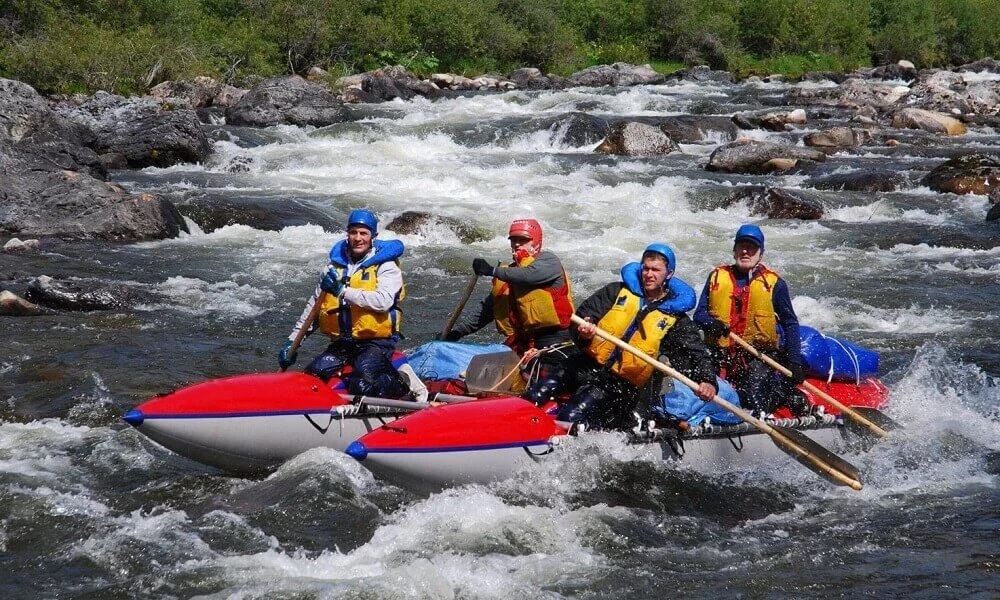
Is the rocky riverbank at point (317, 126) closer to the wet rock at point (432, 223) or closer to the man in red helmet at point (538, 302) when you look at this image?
the wet rock at point (432, 223)

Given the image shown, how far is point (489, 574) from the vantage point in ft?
15.1

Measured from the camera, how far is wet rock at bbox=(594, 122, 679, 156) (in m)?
19.6

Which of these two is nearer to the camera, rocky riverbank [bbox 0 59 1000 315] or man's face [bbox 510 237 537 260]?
man's face [bbox 510 237 537 260]

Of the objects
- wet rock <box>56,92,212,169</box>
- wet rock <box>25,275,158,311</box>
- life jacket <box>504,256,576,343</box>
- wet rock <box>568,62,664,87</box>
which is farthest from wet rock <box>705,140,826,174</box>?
wet rock <box>568,62,664,87</box>

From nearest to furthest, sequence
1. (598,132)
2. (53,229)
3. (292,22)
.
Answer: (53,229), (598,132), (292,22)

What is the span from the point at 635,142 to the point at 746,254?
13.7 m

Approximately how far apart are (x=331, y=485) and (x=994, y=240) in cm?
1040

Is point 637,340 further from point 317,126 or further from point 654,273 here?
point 317,126

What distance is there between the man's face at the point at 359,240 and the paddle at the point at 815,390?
91.5 inches

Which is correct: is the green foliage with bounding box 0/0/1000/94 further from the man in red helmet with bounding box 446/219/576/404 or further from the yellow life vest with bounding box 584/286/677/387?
the yellow life vest with bounding box 584/286/677/387

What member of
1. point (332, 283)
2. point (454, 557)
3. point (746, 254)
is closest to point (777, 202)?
point (746, 254)

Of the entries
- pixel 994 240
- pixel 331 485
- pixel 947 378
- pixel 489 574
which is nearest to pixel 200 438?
pixel 331 485

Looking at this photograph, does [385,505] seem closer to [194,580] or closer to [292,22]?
[194,580]

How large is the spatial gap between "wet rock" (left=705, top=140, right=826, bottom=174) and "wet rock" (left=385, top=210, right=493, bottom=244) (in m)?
6.23
